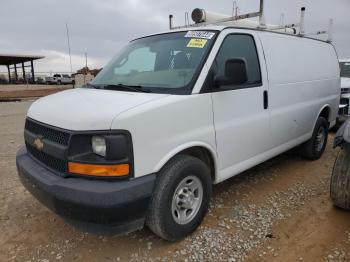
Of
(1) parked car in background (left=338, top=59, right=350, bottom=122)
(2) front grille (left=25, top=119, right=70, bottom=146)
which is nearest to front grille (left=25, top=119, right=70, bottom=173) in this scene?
(2) front grille (left=25, top=119, right=70, bottom=146)

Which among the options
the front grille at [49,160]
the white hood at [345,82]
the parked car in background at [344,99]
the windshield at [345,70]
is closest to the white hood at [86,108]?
the front grille at [49,160]

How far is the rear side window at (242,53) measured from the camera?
3.44 meters

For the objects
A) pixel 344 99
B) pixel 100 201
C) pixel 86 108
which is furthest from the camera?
→ pixel 344 99

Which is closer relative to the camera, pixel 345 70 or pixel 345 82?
pixel 345 82

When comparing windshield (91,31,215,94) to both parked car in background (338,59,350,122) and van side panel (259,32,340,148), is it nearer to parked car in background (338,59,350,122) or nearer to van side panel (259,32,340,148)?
van side panel (259,32,340,148)

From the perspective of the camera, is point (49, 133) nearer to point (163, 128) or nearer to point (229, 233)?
point (163, 128)

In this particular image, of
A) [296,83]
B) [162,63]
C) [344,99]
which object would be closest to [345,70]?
[344,99]

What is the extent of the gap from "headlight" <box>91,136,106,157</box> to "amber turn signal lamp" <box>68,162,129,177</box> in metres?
0.11

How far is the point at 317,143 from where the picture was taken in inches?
224

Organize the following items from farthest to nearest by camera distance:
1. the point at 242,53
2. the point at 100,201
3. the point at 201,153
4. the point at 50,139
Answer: the point at 242,53 → the point at 201,153 → the point at 50,139 → the point at 100,201

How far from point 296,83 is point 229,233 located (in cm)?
245

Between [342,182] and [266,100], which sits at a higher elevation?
[266,100]

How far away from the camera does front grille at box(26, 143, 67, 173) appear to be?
272 centimetres

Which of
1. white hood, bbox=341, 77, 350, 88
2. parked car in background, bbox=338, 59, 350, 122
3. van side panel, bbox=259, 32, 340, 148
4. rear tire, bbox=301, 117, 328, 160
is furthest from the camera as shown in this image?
white hood, bbox=341, 77, 350, 88
